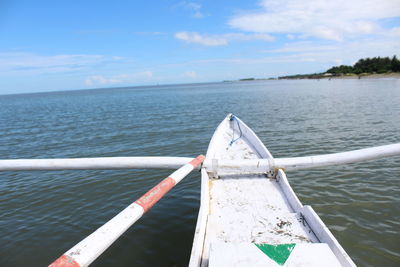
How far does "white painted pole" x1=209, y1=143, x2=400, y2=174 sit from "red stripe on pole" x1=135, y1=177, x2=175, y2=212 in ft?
4.55

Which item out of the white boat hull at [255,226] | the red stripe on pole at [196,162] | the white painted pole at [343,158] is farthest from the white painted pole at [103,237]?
the white painted pole at [343,158]

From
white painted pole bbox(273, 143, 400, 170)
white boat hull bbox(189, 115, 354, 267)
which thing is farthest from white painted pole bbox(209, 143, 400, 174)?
white boat hull bbox(189, 115, 354, 267)

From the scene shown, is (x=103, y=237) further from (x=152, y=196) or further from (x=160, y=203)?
(x=160, y=203)

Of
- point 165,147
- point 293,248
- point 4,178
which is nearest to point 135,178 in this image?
point 165,147

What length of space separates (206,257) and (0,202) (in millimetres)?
6807

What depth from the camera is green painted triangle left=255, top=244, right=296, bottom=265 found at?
2178 mm

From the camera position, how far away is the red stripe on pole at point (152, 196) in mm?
2609

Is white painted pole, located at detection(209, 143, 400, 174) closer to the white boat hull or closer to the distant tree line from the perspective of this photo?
the white boat hull

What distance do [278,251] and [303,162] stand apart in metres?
2.25

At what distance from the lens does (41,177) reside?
7719mm

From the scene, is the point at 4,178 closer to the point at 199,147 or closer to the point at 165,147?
the point at 165,147

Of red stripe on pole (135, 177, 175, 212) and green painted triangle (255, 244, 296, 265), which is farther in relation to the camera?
red stripe on pole (135, 177, 175, 212)

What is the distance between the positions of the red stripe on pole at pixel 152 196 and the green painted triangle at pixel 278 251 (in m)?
1.31

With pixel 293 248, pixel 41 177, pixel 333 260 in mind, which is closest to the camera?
pixel 333 260
